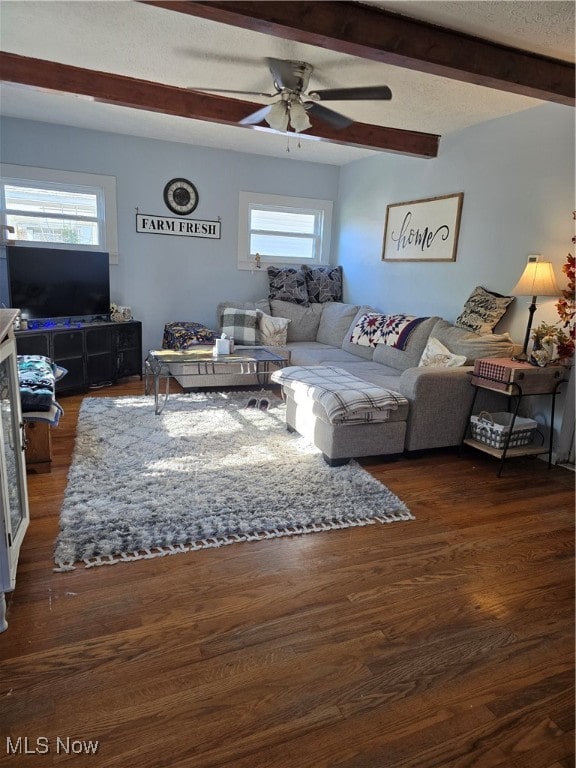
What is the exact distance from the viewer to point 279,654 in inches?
60.7

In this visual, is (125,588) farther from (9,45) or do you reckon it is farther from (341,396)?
(9,45)

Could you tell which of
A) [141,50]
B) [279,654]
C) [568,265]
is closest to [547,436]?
[568,265]

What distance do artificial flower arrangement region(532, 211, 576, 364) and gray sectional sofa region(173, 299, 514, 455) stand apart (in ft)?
1.01

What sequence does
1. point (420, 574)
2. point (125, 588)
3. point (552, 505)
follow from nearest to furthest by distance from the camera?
point (125, 588), point (420, 574), point (552, 505)

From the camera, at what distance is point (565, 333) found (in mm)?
3098

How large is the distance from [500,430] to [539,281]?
0.98 meters

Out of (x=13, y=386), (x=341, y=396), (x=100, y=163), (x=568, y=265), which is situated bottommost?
(x=341, y=396)

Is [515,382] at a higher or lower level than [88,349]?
higher

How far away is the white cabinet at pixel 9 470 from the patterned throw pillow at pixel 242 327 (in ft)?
10.1

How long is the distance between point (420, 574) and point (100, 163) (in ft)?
15.7

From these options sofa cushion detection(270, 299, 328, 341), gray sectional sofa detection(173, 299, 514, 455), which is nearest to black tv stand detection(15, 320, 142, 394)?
gray sectional sofa detection(173, 299, 514, 455)

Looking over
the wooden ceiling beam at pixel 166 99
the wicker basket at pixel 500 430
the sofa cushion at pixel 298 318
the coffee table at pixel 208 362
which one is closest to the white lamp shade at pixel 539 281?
the wicker basket at pixel 500 430

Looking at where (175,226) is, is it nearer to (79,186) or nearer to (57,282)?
(79,186)

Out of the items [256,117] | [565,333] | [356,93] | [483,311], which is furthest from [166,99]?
[565,333]
